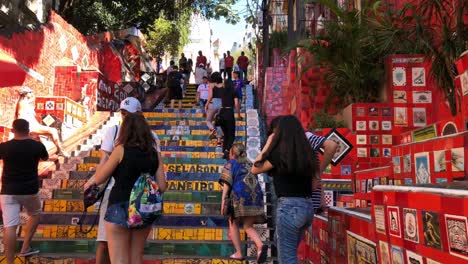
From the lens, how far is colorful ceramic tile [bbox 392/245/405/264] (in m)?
2.46

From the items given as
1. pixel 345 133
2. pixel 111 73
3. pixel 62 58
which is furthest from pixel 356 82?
pixel 111 73

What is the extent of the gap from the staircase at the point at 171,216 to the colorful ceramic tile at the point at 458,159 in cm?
277

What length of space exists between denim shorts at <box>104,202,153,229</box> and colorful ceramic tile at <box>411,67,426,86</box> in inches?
236

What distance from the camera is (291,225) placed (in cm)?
351

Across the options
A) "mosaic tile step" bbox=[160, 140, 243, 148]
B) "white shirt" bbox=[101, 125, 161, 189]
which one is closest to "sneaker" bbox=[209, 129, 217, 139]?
"mosaic tile step" bbox=[160, 140, 243, 148]

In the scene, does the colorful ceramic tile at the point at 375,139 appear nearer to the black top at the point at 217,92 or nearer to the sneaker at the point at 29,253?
the black top at the point at 217,92

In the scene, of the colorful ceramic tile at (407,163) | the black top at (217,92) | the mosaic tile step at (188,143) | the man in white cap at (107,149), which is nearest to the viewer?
the man in white cap at (107,149)

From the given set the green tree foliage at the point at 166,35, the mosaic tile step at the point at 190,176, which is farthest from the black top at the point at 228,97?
the green tree foliage at the point at 166,35

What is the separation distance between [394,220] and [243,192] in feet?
9.71

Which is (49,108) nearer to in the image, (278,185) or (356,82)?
(356,82)

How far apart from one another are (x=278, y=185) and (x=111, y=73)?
653 inches

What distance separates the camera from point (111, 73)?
19.1 metres

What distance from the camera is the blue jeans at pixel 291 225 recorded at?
11.5 feet

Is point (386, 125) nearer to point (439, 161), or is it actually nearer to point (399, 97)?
point (399, 97)
